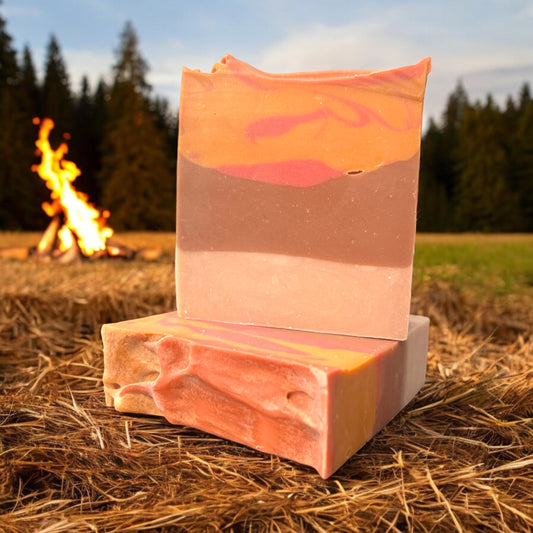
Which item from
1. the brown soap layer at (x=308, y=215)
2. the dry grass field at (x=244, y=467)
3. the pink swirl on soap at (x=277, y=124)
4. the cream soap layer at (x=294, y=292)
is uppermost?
the pink swirl on soap at (x=277, y=124)

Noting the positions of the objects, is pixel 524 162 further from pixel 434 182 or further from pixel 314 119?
pixel 314 119

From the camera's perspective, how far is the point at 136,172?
15.0 meters

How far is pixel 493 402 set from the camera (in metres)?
1.70

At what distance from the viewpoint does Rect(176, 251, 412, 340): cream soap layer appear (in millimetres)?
1521

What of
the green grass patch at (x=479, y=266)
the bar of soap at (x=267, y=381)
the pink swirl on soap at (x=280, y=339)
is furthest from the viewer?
the green grass patch at (x=479, y=266)

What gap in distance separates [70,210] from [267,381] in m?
3.98

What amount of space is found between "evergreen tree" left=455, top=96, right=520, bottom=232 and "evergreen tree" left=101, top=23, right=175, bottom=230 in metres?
9.58

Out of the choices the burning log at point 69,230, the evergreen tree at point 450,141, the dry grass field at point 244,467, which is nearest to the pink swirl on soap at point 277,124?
the dry grass field at point 244,467

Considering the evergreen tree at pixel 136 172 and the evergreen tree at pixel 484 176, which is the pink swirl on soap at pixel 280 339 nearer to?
the evergreen tree at pixel 136 172

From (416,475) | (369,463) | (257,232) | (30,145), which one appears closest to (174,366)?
(257,232)

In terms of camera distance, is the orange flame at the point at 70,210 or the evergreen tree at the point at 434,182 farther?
the evergreen tree at the point at 434,182

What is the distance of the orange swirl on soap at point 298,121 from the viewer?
1.48 meters

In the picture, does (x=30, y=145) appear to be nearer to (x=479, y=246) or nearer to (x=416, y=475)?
(x=479, y=246)

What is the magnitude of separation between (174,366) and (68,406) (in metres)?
0.45
